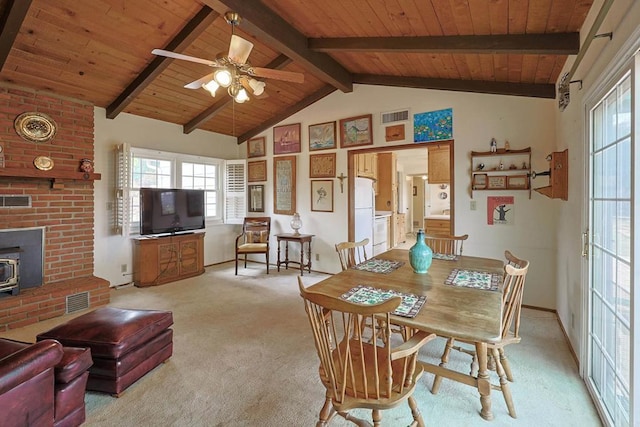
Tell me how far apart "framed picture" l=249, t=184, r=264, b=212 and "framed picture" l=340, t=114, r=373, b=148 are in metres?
1.92

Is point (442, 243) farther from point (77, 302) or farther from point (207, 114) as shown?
point (77, 302)

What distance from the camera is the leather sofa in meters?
1.20

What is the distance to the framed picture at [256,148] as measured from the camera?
228 inches

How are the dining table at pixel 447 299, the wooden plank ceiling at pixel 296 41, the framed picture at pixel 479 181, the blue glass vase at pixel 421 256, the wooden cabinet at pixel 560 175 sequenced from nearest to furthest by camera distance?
the dining table at pixel 447 299 < the blue glass vase at pixel 421 256 < the wooden plank ceiling at pixel 296 41 < the wooden cabinet at pixel 560 175 < the framed picture at pixel 479 181

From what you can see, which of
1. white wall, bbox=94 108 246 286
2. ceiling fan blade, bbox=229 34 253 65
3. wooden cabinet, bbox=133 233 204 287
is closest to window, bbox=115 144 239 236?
white wall, bbox=94 108 246 286

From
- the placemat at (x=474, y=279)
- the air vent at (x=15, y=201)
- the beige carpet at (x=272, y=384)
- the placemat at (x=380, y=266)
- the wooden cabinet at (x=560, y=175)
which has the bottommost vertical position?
the beige carpet at (x=272, y=384)

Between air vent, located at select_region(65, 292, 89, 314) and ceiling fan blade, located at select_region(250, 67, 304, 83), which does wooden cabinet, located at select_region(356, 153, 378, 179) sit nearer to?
ceiling fan blade, located at select_region(250, 67, 304, 83)

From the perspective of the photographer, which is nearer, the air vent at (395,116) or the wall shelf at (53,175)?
the wall shelf at (53,175)

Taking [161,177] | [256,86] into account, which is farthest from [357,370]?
[161,177]

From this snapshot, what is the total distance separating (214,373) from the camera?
2211mm

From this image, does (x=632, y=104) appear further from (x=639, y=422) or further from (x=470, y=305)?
(x=639, y=422)

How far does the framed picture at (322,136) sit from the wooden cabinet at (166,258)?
245 centimetres

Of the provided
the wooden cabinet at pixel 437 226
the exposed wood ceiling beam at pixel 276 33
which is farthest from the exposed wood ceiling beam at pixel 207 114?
the wooden cabinet at pixel 437 226

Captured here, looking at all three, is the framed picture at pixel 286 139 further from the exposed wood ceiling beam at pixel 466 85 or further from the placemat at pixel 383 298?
the placemat at pixel 383 298
